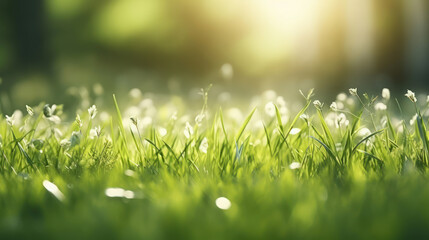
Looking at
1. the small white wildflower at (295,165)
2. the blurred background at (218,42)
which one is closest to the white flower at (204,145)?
the small white wildflower at (295,165)

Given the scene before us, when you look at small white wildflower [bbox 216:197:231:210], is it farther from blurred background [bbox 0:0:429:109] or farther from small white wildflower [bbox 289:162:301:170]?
blurred background [bbox 0:0:429:109]

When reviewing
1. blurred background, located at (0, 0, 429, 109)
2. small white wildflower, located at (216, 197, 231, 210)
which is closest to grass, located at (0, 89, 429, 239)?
small white wildflower, located at (216, 197, 231, 210)

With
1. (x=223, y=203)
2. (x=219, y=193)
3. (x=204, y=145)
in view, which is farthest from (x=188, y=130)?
(x=223, y=203)

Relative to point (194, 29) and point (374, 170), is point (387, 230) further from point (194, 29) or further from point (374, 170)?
point (194, 29)

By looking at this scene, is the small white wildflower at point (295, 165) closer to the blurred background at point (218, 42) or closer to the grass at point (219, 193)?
the grass at point (219, 193)

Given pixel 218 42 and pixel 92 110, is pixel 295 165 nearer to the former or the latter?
pixel 92 110

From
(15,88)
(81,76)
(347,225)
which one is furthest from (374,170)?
(81,76)
